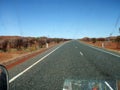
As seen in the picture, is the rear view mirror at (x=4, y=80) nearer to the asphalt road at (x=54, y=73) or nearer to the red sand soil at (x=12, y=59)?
the asphalt road at (x=54, y=73)

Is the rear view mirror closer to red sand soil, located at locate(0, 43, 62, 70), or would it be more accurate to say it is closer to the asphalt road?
the asphalt road

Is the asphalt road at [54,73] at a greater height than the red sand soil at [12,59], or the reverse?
the asphalt road at [54,73]

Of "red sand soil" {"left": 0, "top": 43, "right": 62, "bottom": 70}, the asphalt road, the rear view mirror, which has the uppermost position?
the rear view mirror

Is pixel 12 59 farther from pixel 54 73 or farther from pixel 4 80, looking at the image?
pixel 4 80

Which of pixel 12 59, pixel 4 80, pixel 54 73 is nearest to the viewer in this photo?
pixel 4 80

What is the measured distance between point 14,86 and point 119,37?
47.0m

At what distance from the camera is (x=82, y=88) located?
15.9 ft

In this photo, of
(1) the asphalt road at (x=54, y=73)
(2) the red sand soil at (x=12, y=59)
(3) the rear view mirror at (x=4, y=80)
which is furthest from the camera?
(2) the red sand soil at (x=12, y=59)

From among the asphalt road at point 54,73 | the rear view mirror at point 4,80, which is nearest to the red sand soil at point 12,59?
the asphalt road at point 54,73

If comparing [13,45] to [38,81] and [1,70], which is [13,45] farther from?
[1,70]

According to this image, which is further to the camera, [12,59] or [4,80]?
[12,59]

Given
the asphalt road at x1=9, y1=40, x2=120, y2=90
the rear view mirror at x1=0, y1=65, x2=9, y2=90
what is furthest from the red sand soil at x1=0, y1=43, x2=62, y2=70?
the rear view mirror at x1=0, y1=65, x2=9, y2=90

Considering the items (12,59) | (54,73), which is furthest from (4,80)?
(12,59)

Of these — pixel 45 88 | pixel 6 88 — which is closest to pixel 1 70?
pixel 6 88
